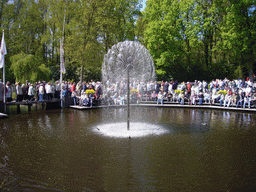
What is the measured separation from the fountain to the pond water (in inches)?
111

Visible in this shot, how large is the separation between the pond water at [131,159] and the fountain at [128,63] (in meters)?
2.82

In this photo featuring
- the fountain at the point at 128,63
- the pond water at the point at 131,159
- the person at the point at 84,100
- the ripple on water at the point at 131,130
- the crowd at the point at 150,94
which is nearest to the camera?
the pond water at the point at 131,159

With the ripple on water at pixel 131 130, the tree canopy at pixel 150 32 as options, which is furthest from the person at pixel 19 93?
the ripple on water at pixel 131 130

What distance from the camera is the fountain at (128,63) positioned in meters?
13.2

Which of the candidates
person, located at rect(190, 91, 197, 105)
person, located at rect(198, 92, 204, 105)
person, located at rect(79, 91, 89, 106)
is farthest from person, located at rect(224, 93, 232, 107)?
person, located at rect(79, 91, 89, 106)

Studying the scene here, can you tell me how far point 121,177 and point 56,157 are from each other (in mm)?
2924

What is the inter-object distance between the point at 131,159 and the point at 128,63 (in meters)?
5.88

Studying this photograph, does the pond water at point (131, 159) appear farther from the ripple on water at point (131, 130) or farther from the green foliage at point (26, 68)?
the green foliage at point (26, 68)

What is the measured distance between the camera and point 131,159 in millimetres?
8617

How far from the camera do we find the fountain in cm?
1316

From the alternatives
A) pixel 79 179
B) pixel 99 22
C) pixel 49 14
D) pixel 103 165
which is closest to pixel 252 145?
pixel 103 165

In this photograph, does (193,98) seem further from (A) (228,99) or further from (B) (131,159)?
(B) (131,159)

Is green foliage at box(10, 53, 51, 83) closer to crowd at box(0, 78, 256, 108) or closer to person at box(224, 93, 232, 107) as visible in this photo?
crowd at box(0, 78, 256, 108)

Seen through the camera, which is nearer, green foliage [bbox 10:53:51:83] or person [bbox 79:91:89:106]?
person [bbox 79:91:89:106]
